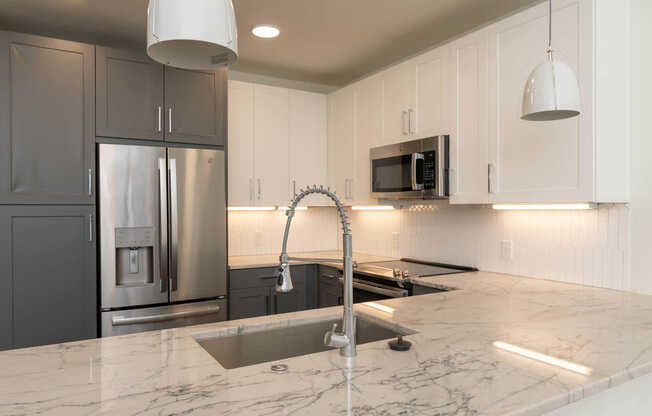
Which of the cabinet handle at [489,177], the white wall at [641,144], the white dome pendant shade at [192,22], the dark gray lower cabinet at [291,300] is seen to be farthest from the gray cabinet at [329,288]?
the white dome pendant shade at [192,22]

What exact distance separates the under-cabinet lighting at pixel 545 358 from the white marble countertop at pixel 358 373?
0.02 m

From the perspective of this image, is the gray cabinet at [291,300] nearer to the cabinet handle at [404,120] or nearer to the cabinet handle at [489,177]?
the cabinet handle at [404,120]

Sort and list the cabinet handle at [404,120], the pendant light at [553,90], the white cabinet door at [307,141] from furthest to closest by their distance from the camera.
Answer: the white cabinet door at [307,141], the cabinet handle at [404,120], the pendant light at [553,90]

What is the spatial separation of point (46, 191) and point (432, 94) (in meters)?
2.40

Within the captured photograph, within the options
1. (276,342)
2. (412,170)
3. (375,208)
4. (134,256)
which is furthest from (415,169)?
(134,256)

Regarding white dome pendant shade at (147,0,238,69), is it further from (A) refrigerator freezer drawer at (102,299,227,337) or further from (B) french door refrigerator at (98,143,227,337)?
(A) refrigerator freezer drawer at (102,299,227,337)

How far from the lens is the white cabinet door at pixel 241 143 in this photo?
348cm

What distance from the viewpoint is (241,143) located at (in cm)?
353

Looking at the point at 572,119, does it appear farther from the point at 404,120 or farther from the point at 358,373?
the point at 358,373

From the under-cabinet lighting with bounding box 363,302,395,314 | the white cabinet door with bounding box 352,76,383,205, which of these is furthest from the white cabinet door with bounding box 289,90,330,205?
the under-cabinet lighting with bounding box 363,302,395,314

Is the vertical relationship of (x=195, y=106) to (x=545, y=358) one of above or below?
above

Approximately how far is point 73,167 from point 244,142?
4.29 feet

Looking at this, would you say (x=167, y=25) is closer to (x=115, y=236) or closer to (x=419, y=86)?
(x=115, y=236)

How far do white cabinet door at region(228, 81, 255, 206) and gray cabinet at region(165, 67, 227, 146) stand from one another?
420mm
